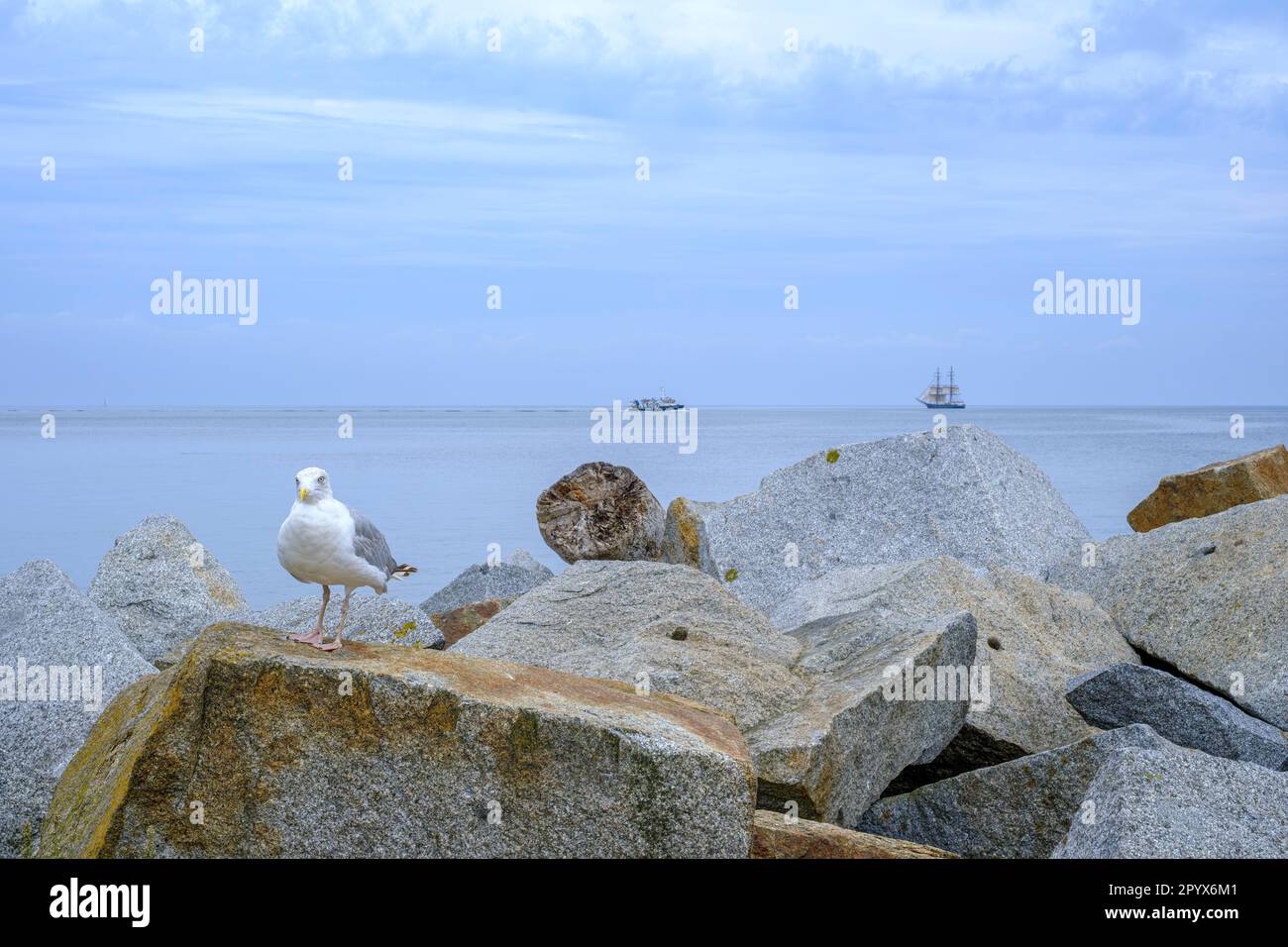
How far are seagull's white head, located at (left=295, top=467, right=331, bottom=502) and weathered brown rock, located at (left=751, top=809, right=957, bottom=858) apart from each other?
2.48 meters

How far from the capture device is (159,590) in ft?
36.2

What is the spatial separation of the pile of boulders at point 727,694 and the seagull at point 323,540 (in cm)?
39

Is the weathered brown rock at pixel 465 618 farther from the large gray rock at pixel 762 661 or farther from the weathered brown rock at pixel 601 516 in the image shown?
the large gray rock at pixel 762 661

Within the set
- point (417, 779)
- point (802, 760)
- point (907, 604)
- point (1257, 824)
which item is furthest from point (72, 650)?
point (1257, 824)

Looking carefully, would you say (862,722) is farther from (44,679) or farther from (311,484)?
(44,679)

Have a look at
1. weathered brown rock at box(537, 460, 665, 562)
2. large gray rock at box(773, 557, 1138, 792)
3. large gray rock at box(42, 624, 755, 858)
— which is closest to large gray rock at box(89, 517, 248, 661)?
weathered brown rock at box(537, 460, 665, 562)

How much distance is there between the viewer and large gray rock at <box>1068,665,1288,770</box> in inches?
296

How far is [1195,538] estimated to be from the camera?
10281 millimetres

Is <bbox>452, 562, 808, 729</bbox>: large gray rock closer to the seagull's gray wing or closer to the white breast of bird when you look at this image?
the seagull's gray wing

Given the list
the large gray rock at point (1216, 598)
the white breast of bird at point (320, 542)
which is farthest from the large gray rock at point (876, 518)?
the white breast of bird at point (320, 542)

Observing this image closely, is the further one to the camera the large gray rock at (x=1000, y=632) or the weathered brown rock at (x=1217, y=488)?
the weathered brown rock at (x=1217, y=488)

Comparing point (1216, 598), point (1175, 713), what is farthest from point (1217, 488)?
point (1175, 713)

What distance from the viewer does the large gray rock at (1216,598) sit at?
8.73m
